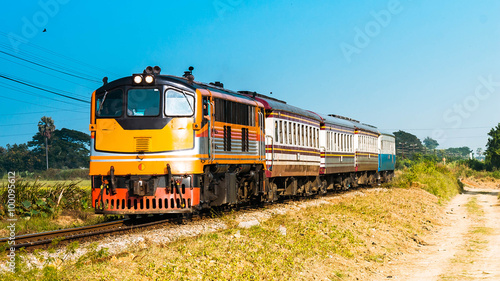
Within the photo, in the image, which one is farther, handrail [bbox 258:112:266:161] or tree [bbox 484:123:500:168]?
tree [bbox 484:123:500:168]

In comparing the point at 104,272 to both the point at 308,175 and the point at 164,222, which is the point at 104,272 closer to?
the point at 164,222

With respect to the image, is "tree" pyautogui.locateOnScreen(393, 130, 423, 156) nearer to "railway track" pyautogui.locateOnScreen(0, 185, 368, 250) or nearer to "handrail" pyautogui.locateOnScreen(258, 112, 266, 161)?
"handrail" pyautogui.locateOnScreen(258, 112, 266, 161)

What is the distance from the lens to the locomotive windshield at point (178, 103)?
14.3 metres

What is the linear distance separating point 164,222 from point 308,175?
11027mm

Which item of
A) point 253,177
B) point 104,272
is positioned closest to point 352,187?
point 253,177

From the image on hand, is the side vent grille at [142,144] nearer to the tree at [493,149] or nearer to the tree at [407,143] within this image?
the tree at [493,149]

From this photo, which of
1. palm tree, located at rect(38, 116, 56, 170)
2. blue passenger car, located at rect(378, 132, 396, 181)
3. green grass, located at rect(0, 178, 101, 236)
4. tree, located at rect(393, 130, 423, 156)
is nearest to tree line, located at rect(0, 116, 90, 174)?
palm tree, located at rect(38, 116, 56, 170)

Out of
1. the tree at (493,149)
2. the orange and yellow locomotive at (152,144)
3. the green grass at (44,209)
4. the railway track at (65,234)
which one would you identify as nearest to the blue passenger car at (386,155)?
the green grass at (44,209)

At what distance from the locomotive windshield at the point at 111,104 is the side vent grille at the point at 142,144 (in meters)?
0.94

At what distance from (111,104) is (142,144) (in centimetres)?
149

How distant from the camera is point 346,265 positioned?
12.9m

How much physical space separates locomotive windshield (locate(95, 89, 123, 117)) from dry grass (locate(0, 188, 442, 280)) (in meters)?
4.17

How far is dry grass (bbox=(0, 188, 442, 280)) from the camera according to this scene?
29.6ft

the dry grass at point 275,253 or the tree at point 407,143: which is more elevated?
the tree at point 407,143
